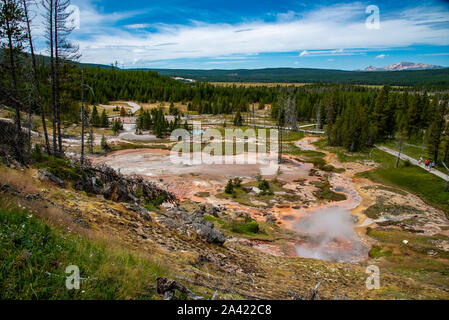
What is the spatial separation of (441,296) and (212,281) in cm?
1168

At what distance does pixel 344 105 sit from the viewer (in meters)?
105

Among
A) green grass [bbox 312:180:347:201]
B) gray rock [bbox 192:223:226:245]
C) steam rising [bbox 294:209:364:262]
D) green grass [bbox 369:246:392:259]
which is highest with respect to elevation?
gray rock [bbox 192:223:226:245]

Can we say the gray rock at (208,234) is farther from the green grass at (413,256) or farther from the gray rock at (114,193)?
the green grass at (413,256)

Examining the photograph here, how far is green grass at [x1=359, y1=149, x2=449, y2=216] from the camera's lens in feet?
121

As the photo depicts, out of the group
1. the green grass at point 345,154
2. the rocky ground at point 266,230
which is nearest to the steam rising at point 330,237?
the rocky ground at point 266,230

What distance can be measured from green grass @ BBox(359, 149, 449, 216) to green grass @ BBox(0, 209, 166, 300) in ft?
132

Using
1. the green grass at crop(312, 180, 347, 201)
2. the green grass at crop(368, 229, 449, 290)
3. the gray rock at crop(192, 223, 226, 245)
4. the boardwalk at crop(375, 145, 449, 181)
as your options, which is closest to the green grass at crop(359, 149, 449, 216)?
the boardwalk at crop(375, 145, 449, 181)

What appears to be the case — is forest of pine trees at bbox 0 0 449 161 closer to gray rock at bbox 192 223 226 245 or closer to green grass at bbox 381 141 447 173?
green grass at bbox 381 141 447 173

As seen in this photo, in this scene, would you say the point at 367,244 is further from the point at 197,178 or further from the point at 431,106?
the point at 431,106

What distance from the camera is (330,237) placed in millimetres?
25297

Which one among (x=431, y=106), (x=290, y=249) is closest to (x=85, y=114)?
(x=290, y=249)

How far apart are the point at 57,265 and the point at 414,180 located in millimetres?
51040

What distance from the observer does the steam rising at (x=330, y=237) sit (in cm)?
2150

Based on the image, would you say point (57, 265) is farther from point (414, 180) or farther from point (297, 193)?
point (414, 180)
